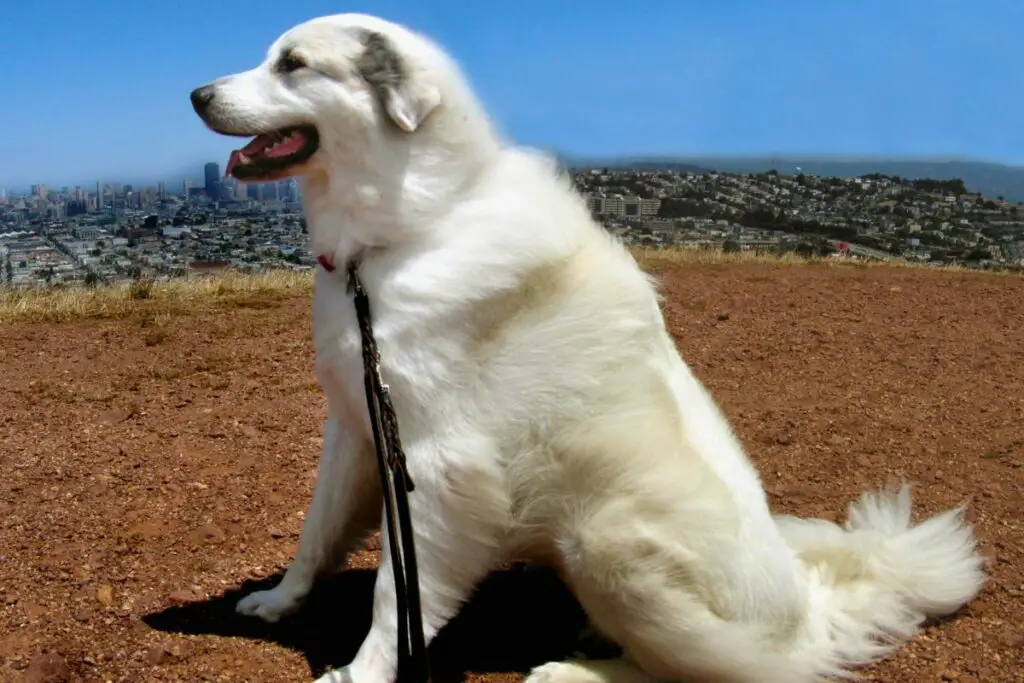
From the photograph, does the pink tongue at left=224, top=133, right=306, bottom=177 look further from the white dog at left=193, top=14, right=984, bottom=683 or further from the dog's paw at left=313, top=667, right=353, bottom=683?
the dog's paw at left=313, top=667, right=353, bottom=683

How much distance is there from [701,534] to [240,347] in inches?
212

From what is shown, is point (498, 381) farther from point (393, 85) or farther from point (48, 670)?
point (48, 670)

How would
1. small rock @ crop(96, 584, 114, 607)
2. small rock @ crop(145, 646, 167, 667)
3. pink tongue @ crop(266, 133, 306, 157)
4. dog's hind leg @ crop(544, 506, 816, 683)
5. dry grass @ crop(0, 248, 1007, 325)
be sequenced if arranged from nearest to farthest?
dog's hind leg @ crop(544, 506, 816, 683) → pink tongue @ crop(266, 133, 306, 157) → small rock @ crop(145, 646, 167, 667) → small rock @ crop(96, 584, 114, 607) → dry grass @ crop(0, 248, 1007, 325)

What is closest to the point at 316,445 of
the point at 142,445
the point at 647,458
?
the point at 142,445


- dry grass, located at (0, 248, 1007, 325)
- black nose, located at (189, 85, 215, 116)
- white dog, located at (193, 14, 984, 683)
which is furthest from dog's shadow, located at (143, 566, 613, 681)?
dry grass, located at (0, 248, 1007, 325)

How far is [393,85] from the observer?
2912mm

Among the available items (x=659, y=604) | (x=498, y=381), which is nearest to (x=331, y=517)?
(x=498, y=381)

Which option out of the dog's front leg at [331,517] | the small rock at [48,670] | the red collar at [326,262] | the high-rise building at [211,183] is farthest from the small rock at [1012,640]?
the high-rise building at [211,183]

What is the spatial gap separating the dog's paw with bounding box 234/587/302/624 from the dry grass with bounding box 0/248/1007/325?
14.7 feet

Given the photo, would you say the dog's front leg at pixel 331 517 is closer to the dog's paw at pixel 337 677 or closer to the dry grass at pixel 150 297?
the dog's paw at pixel 337 677

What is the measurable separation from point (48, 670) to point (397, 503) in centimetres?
135

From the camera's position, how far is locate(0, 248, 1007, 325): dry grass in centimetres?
864

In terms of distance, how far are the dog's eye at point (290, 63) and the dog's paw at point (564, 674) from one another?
206 centimetres

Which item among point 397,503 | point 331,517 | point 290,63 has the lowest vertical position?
point 331,517
